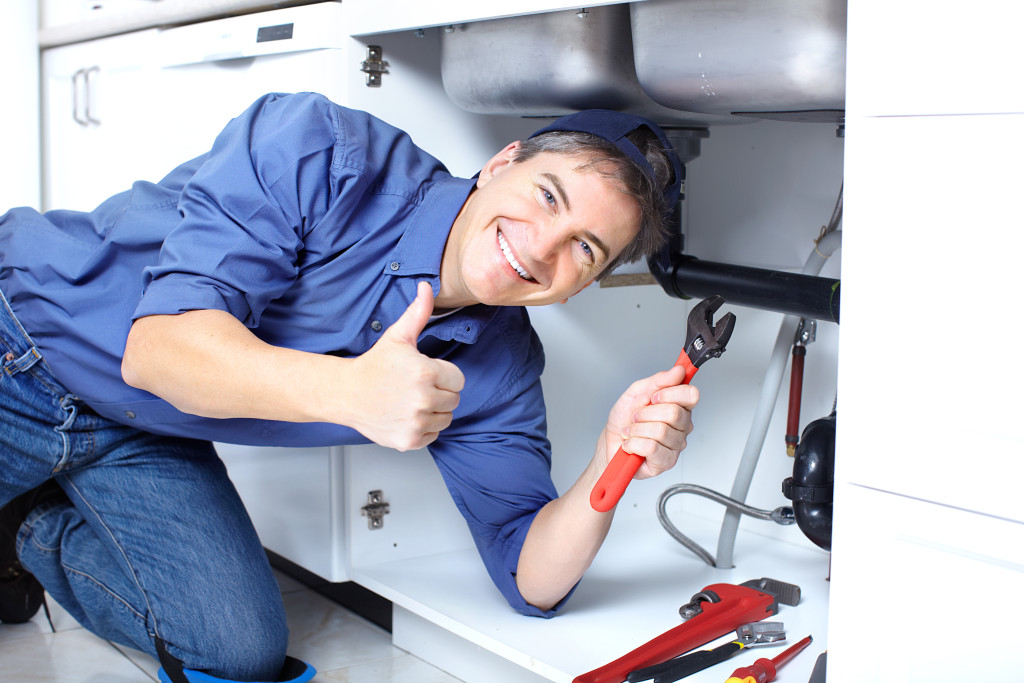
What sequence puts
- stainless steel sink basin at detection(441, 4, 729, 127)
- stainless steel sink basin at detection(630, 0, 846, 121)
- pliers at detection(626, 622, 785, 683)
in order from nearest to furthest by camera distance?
1. stainless steel sink basin at detection(630, 0, 846, 121)
2. pliers at detection(626, 622, 785, 683)
3. stainless steel sink basin at detection(441, 4, 729, 127)

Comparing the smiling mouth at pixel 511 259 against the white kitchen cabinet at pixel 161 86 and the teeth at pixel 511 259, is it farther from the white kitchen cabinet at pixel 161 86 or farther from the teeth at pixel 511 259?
the white kitchen cabinet at pixel 161 86

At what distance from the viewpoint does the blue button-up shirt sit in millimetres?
904

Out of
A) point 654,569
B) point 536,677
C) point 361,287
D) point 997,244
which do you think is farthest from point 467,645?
point 997,244

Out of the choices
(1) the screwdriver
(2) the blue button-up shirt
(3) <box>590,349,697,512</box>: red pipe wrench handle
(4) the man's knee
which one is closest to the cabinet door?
(2) the blue button-up shirt

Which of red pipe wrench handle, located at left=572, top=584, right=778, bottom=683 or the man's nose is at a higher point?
the man's nose

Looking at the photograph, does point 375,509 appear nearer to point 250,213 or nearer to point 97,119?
point 250,213

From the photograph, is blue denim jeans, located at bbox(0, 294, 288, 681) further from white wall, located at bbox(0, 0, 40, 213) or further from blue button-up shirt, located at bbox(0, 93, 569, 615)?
white wall, located at bbox(0, 0, 40, 213)

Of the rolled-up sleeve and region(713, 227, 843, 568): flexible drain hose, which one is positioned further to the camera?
region(713, 227, 843, 568): flexible drain hose

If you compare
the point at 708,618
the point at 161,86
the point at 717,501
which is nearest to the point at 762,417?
the point at 717,501

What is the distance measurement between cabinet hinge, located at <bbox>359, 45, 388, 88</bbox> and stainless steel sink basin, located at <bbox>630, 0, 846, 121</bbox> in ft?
1.25

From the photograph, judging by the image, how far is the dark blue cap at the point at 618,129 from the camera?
0.94m

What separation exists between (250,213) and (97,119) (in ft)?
3.57

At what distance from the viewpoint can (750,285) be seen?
114cm

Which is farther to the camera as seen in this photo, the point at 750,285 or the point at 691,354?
the point at 750,285
